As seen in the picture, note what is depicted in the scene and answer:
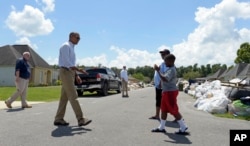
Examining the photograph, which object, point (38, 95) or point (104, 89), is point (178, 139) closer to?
point (104, 89)

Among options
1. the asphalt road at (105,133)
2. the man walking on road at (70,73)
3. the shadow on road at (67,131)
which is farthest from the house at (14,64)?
the shadow on road at (67,131)

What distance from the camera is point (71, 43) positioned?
8484mm

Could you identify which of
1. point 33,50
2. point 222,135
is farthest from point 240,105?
point 33,50

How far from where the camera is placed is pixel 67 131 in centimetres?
773

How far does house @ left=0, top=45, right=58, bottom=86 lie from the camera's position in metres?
48.1

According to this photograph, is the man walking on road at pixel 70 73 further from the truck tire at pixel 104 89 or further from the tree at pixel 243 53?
the tree at pixel 243 53

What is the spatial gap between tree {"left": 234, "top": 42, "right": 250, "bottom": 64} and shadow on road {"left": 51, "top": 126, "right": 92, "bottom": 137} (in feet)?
275

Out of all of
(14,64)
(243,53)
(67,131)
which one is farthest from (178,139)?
(243,53)

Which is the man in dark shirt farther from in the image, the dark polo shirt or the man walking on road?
the man walking on road

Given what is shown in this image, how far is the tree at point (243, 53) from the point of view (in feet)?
286

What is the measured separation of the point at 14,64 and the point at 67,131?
42.4m

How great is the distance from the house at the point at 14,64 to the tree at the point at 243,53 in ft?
162

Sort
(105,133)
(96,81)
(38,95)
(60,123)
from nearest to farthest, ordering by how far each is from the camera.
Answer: (105,133)
(60,123)
(96,81)
(38,95)

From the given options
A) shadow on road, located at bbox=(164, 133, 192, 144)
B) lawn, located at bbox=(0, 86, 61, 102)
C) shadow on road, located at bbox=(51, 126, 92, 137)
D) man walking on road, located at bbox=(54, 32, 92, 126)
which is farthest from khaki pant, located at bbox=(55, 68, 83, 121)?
lawn, located at bbox=(0, 86, 61, 102)
